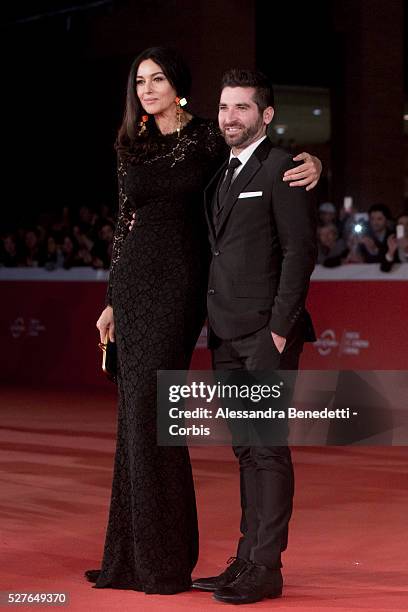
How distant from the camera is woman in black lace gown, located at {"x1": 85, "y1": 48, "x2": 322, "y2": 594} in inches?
182

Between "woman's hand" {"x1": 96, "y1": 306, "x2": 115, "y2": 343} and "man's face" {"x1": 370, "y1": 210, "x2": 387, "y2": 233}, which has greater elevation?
"man's face" {"x1": 370, "y1": 210, "x2": 387, "y2": 233}

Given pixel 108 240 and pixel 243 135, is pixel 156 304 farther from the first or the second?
pixel 108 240

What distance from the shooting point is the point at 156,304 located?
4.67 m

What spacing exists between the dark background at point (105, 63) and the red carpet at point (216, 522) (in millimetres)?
8497

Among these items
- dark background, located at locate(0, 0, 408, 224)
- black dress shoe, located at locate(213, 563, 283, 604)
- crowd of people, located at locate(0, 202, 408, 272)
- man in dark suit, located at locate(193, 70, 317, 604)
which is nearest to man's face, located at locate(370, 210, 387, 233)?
crowd of people, located at locate(0, 202, 408, 272)

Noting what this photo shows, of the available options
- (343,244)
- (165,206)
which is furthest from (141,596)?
(343,244)

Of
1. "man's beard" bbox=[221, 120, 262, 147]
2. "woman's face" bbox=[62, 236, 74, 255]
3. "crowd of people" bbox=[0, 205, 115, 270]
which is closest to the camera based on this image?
"man's beard" bbox=[221, 120, 262, 147]

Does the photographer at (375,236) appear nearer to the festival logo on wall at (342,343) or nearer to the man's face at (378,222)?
the man's face at (378,222)

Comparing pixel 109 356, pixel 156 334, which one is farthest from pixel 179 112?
pixel 109 356

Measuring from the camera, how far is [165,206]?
4.70 metres

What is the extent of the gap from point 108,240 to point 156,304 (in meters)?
8.91

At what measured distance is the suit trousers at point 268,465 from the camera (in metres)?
4.50

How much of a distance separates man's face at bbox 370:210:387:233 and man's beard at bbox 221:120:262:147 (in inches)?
277

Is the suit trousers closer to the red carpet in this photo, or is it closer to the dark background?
the red carpet
